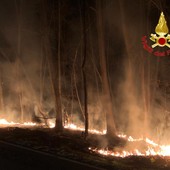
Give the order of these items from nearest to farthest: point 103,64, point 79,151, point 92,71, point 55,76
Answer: point 79,151 → point 103,64 → point 55,76 → point 92,71

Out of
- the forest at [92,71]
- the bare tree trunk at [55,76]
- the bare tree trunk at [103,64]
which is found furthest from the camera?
the bare tree trunk at [55,76]

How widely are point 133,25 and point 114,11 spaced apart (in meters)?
1.15

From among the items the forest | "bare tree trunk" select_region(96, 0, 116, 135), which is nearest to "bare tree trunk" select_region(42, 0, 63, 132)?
the forest

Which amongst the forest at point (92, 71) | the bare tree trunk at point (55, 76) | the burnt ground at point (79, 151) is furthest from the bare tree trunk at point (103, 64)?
the bare tree trunk at point (55, 76)

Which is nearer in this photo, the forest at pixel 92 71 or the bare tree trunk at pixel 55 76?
the forest at pixel 92 71

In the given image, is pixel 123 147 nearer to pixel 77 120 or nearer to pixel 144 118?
pixel 144 118

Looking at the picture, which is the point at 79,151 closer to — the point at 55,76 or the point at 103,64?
the point at 103,64

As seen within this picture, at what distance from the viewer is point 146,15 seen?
1478 cm

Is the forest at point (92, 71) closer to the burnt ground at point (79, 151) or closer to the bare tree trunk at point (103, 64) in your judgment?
the bare tree trunk at point (103, 64)

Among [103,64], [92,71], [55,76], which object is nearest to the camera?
[103,64]

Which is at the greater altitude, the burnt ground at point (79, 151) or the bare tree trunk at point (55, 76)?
the bare tree trunk at point (55, 76)

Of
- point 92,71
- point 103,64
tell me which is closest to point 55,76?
point 103,64

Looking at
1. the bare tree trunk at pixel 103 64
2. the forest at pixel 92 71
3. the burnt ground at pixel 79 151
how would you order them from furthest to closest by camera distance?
the forest at pixel 92 71 < the bare tree trunk at pixel 103 64 < the burnt ground at pixel 79 151

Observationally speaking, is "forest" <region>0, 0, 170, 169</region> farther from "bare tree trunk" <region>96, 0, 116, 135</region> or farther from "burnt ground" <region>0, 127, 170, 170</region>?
"burnt ground" <region>0, 127, 170, 170</region>
